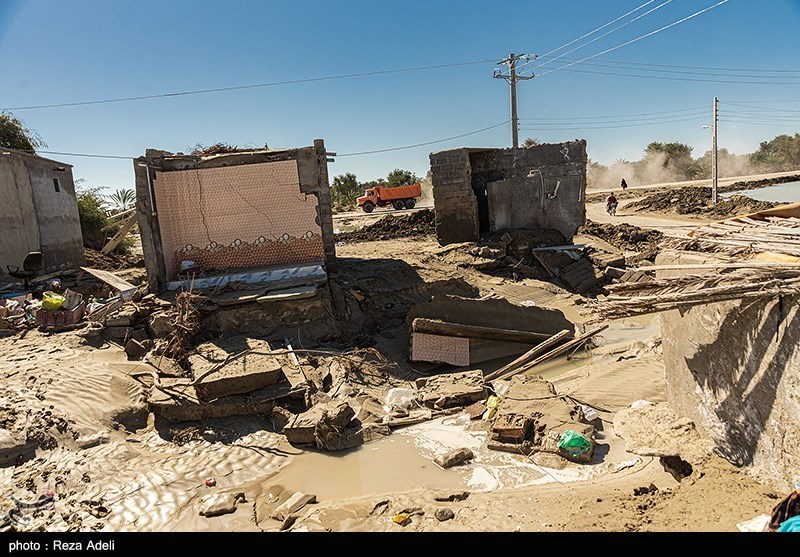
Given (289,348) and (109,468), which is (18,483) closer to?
(109,468)

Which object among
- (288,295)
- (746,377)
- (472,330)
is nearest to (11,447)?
(288,295)

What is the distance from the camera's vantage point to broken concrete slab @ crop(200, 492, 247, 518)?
482 cm

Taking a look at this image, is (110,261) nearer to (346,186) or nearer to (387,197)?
(387,197)

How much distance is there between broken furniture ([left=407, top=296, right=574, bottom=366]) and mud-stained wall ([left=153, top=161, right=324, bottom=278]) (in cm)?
364

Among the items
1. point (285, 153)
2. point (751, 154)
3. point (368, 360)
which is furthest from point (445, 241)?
point (751, 154)

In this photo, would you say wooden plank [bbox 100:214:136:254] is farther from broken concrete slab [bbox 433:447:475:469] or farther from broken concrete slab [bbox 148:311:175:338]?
broken concrete slab [bbox 433:447:475:469]

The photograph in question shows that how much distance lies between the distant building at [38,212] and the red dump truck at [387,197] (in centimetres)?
1831

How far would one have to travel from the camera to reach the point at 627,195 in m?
35.4

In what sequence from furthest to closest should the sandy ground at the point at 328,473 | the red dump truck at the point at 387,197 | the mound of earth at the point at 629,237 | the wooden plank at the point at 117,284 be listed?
the red dump truck at the point at 387,197, the mound of earth at the point at 629,237, the wooden plank at the point at 117,284, the sandy ground at the point at 328,473

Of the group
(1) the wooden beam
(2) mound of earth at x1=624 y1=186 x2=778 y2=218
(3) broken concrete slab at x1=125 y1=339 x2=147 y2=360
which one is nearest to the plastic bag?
(3) broken concrete slab at x1=125 y1=339 x2=147 y2=360

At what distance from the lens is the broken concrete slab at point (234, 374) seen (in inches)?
263

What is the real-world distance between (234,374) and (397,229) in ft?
49.8

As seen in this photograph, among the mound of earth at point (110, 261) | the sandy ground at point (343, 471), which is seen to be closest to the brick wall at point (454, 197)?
the sandy ground at point (343, 471)

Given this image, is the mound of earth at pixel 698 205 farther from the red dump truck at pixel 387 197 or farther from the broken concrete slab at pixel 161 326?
the broken concrete slab at pixel 161 326
